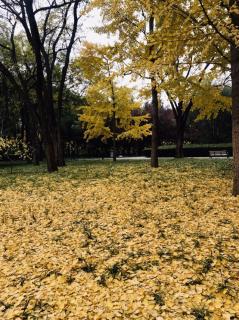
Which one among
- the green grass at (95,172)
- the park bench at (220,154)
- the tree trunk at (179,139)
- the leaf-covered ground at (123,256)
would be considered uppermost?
the tree trunk at (179,139)

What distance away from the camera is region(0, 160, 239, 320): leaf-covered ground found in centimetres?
429

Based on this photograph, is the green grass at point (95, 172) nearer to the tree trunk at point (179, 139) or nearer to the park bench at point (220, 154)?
the tree trunk at point (179, 139)

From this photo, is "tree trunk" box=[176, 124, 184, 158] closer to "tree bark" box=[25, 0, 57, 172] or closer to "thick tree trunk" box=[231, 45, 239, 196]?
"tree bark" box=[25, 0, 57, 172]

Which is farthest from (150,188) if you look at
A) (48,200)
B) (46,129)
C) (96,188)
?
(46,129)

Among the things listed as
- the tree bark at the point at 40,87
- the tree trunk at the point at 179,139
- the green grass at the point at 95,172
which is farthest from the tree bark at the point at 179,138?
the tree bark at the point at 40,87

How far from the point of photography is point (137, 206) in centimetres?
926

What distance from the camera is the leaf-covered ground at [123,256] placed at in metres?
4.29

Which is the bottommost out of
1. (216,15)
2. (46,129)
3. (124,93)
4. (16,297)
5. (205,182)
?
(16,297)

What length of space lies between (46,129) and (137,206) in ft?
34.1

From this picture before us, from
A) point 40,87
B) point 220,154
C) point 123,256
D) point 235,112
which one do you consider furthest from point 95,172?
point 220,154

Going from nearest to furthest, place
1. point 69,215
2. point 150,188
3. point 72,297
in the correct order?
1. point 72,297
2. point 69,215
3. point 150,188

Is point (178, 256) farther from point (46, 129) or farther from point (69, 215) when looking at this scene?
point (46, 129)

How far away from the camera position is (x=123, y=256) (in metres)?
5.86

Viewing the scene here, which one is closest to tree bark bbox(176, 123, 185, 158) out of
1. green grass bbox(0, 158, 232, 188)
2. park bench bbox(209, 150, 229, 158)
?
park bench bbox(209, 150, 229, 158)
